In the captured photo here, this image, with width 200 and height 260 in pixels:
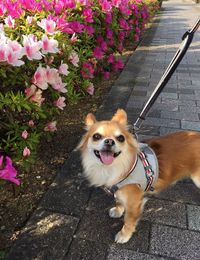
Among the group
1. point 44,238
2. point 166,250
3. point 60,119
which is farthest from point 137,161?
→ point 60,119

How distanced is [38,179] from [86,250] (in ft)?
3.87

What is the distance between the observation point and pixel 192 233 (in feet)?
9.39

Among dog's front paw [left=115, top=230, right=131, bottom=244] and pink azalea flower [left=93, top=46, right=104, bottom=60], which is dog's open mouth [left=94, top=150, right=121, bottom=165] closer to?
dog's front paw [left=115, top=230, right=131, bottom=244]

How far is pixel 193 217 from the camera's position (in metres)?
3.05

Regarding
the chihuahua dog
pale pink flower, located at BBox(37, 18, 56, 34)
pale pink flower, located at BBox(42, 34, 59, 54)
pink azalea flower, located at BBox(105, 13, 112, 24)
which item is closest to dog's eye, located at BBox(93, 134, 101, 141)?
the chihuahua dog

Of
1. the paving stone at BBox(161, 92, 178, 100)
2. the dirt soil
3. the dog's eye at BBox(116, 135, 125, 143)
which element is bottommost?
the paving stone at BBox(161, 92, 178, 100)

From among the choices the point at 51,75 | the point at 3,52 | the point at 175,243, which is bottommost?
the point at 175,243

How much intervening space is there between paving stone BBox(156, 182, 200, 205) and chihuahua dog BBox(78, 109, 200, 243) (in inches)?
11.4

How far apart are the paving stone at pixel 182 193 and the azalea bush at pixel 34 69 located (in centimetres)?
145

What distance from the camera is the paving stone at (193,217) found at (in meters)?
2.94

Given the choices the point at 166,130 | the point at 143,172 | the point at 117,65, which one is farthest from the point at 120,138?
the point at 117,65

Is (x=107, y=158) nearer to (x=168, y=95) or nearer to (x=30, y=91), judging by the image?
(x=30, y=91)

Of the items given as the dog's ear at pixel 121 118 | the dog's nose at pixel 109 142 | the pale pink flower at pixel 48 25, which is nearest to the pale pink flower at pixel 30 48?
the pale pink flower at pixel 48 25

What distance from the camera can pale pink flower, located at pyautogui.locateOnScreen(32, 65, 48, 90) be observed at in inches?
113
